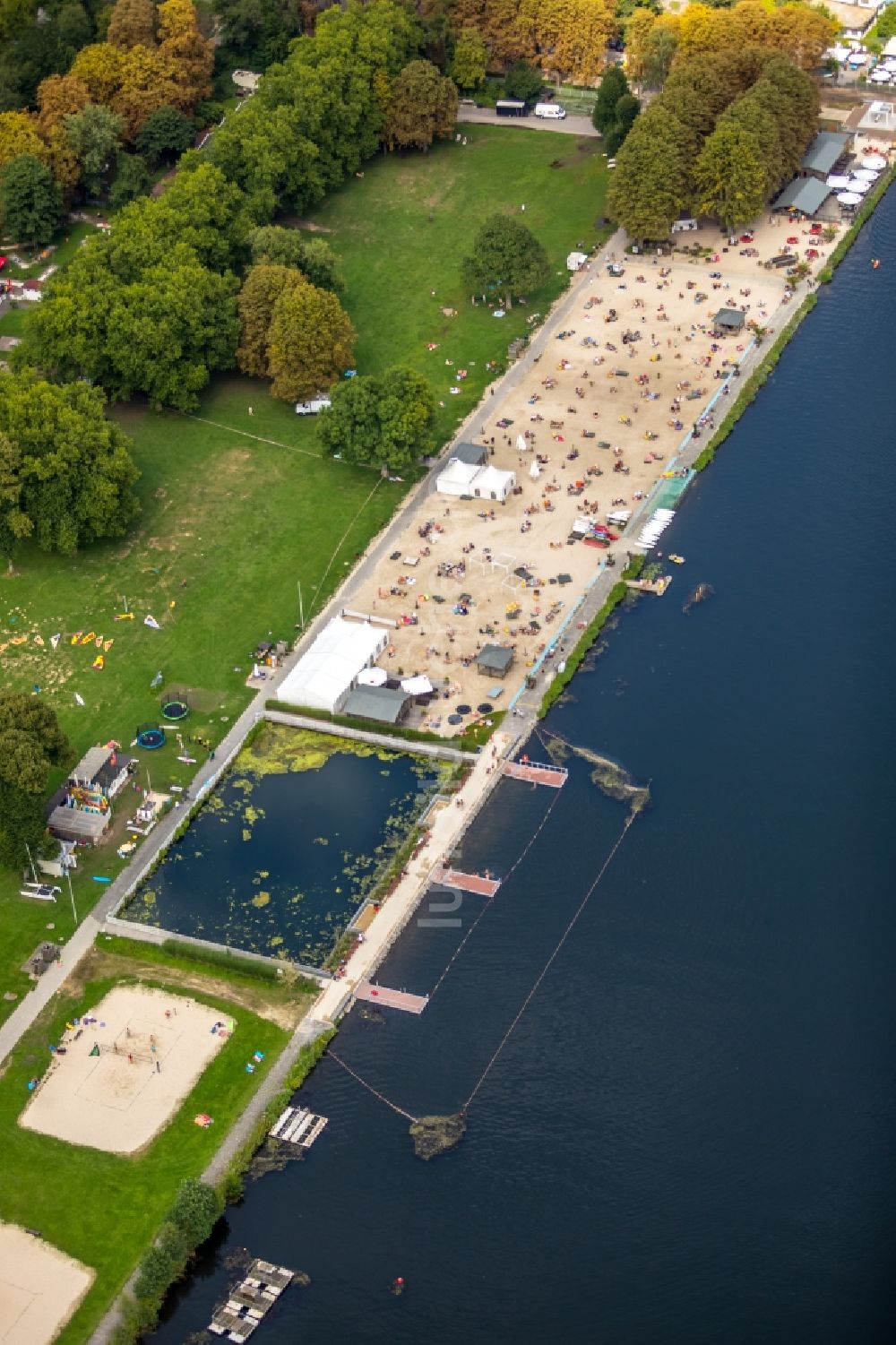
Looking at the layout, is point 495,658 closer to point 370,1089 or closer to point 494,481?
point 494,481

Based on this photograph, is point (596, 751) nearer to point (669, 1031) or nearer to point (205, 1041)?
point (669, 1031)

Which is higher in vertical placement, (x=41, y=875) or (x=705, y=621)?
(x=705, y=621)

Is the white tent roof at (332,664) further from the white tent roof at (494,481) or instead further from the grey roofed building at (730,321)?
the grey roofed building at (730,321)

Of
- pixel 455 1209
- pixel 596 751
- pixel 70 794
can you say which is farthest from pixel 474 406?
pixel 455 1209

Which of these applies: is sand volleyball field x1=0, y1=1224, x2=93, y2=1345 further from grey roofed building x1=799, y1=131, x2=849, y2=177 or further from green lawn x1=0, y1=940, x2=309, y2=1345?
grey roofed building x1=799, y1=131, x2=849, y2=177

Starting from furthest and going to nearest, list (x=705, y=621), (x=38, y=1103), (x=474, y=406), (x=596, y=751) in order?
1. (x=474, y=406)
2. (x=705, y=621)
3. (x=596, y=751)
4. (x=38, y=1103)

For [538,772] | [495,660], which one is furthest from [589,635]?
[538,772]
